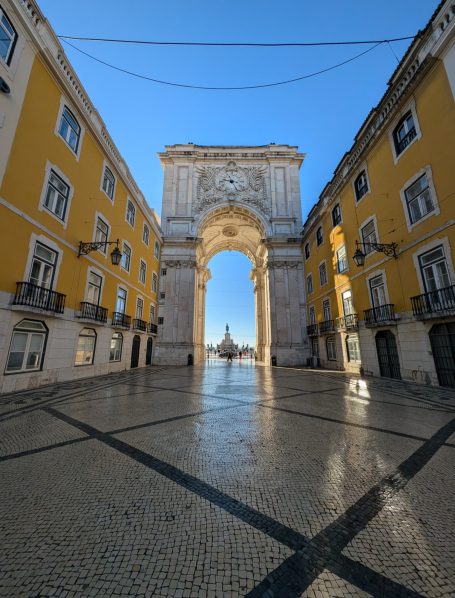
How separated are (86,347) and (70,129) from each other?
10125mm

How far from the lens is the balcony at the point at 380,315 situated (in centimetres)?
1119

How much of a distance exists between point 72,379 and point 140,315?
8.73 meters

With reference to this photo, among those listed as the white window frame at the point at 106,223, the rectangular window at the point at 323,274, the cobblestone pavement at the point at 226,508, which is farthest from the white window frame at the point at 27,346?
the rectangular window at the point at 323,274

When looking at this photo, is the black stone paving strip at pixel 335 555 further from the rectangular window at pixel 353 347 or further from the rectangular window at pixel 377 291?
the rectangular window at pixel 353 347

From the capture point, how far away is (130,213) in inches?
671

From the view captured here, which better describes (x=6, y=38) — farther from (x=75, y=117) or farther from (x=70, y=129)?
(x=75, y=117)

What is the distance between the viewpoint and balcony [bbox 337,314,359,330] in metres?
14.1

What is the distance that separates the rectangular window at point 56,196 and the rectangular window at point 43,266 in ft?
5.51

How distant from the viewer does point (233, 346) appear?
5062cm

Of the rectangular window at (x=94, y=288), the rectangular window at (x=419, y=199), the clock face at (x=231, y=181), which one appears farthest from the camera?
the clock face at (x=231, y=181)

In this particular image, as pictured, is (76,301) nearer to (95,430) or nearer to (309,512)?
(95,430)

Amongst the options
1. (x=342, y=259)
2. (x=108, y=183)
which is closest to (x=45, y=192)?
(x=108, y=183)

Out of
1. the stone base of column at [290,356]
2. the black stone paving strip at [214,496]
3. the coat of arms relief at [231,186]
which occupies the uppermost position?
the coat of arms relief at [231,186]

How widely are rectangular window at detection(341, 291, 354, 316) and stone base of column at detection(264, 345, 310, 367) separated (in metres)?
7.76
